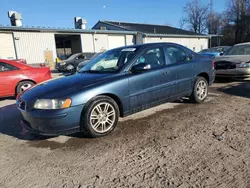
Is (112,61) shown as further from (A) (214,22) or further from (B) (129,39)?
(A) (214,22)

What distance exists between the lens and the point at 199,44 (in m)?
33.3

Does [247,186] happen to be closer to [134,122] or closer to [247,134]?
[247,134]

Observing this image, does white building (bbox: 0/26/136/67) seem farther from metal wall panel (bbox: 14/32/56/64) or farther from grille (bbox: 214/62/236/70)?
grille (bbox: 214/62/236/70)

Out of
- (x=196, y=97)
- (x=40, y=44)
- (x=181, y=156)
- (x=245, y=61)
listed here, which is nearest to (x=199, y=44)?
(x=40, y=44)

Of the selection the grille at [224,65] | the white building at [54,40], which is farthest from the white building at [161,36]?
the grille at [224,65]

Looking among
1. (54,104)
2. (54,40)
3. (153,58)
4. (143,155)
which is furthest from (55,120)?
(54,40)

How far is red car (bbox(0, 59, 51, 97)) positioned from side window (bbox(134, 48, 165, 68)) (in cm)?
427

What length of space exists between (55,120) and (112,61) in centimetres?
182

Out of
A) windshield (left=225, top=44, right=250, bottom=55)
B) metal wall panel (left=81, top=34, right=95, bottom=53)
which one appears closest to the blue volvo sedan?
windshield (left=225, top=44, right=250, bottom=55)

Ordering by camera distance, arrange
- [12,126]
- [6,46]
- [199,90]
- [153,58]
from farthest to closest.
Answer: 1. [6,46]
2. [199,90]
3. [12,126]
4. [153,58]

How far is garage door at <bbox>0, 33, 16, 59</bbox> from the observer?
17.0 meters

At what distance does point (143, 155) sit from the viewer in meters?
2.76

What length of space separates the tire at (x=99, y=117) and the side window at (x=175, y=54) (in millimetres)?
1704

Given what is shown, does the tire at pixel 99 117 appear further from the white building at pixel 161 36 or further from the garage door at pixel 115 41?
the white building at pixel 161 36
